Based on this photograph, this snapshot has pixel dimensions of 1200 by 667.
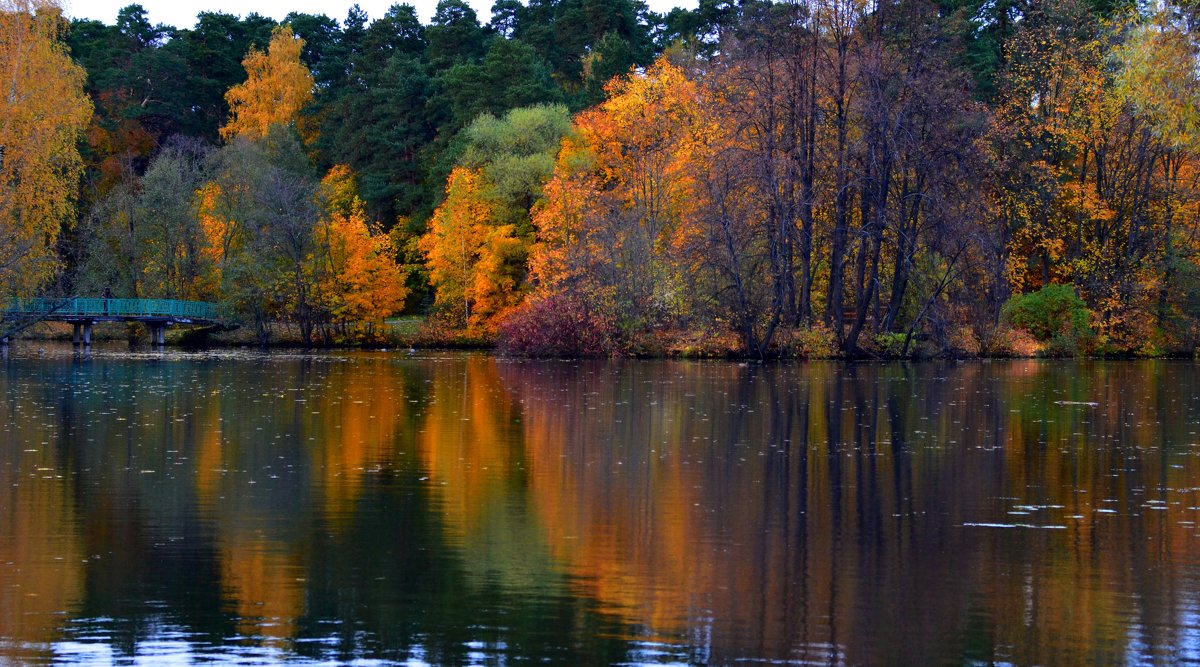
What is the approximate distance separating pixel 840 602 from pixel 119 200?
64184mm

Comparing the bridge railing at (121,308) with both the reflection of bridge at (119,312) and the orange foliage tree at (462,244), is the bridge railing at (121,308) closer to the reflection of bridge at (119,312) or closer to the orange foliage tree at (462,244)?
the reflection of bridge at (119,312)

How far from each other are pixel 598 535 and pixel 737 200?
123ft

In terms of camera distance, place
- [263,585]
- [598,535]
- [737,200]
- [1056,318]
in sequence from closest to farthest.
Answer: [263,585], [598,535], [737,200], [1056,318]

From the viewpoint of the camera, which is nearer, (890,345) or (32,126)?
(32,126)

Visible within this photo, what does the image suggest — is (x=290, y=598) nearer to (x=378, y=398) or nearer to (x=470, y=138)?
(x=378, y=398)

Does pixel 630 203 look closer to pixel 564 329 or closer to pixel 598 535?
pixel 564 329

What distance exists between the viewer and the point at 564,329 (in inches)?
2073

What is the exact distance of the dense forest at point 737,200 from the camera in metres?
48.7

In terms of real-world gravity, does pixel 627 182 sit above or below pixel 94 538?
above

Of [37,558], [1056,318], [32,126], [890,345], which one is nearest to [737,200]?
[890,345]

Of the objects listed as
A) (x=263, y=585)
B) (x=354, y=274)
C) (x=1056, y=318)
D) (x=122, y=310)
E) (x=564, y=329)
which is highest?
(x=354, y=274)

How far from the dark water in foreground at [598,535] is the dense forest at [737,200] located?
1517 cm

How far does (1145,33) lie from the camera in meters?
32.3

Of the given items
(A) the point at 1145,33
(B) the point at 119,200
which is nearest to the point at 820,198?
(A) the point at 1145,33
